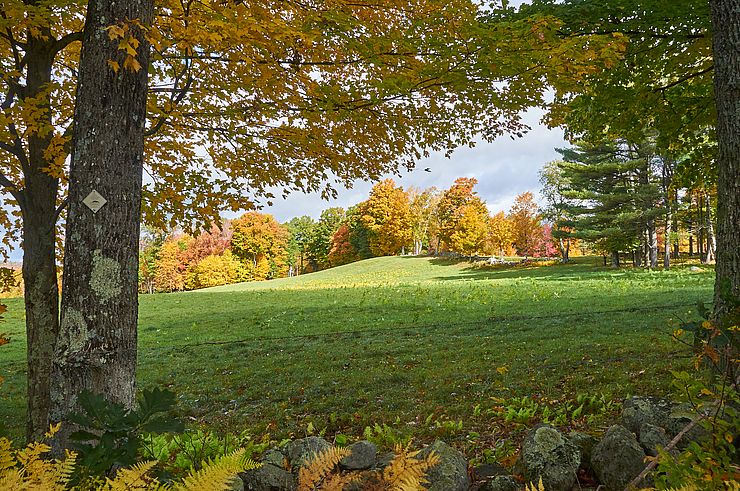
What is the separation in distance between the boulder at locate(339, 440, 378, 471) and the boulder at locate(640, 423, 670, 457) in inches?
70.0

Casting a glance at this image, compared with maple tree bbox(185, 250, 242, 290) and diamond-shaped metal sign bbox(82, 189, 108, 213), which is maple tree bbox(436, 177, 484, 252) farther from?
diamond-shaped metal sign bbox(82, 189, 108, 213)

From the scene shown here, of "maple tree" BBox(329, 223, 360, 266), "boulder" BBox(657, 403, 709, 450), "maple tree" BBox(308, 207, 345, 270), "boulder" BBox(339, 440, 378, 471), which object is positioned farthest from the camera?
"maple tree" BBox(308, 207, 345, 270)

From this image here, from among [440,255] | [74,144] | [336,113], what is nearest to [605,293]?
[336,113]

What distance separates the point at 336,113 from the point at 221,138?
1.70 meters

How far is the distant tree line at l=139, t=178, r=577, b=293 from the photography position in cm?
4106

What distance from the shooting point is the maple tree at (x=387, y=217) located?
46688mm

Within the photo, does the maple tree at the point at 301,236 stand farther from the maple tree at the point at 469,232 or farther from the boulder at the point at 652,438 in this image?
the boulder at the point at 652,438

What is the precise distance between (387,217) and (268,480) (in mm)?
45543

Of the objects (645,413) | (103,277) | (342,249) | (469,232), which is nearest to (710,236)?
(469,232)

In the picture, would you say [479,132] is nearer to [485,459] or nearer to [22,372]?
[485,459]

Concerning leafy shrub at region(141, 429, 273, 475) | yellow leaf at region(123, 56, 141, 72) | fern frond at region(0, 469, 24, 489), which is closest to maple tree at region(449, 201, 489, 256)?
leafy shrub at region(141, 429, 273, 475)

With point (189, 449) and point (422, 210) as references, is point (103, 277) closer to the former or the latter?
point (189, 449)

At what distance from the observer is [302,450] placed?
3158mm

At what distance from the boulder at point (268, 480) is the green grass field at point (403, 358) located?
1.84 metres
